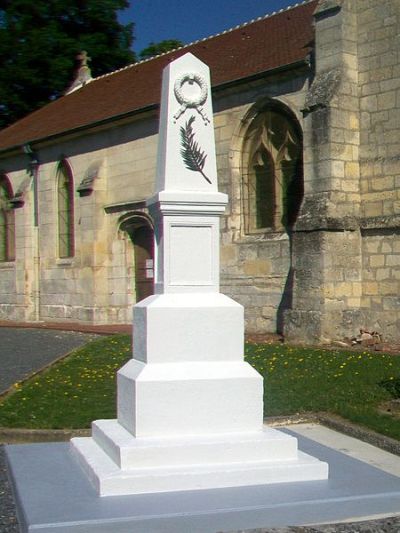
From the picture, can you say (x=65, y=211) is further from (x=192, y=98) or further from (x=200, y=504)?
(x=200, y=504)

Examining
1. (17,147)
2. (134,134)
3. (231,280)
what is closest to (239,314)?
(231,280)

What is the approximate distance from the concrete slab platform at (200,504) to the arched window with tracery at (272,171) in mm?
11736

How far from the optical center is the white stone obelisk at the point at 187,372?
6207 millimetres

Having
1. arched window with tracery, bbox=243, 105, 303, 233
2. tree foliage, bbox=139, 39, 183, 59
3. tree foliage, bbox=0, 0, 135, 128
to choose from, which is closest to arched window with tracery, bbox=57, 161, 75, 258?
arched window with tracery, bbox=243, 105, 303, 233

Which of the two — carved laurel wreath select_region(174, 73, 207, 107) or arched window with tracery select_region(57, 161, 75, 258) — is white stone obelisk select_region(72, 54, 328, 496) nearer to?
carved laurel wreath select_region(174, 73, 207, 107)

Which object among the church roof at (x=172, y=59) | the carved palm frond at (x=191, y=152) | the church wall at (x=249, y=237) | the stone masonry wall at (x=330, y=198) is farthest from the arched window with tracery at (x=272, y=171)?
the carved palm frond at (x=191, y=152)

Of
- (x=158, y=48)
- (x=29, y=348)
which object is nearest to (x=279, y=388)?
(x=29, y=348)

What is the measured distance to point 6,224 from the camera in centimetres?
2898

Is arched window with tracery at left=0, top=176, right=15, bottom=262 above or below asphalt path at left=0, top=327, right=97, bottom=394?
above

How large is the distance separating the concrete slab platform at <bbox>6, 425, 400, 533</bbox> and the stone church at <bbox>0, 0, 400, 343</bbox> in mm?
9398

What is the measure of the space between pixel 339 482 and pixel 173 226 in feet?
7.82

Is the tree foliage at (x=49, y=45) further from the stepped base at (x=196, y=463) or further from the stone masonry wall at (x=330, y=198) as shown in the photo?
the stepped base at (x=196, y=463)

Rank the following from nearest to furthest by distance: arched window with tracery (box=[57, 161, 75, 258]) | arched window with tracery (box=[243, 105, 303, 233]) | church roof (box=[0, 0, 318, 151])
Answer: arched window with tracery (box=[243, 105, 303, 233]) < church roof (box=[0, 0, 318, 151]) < arched window with tracery (box=[57, 161, 75, 258])

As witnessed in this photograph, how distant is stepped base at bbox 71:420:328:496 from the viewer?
19.8ft
